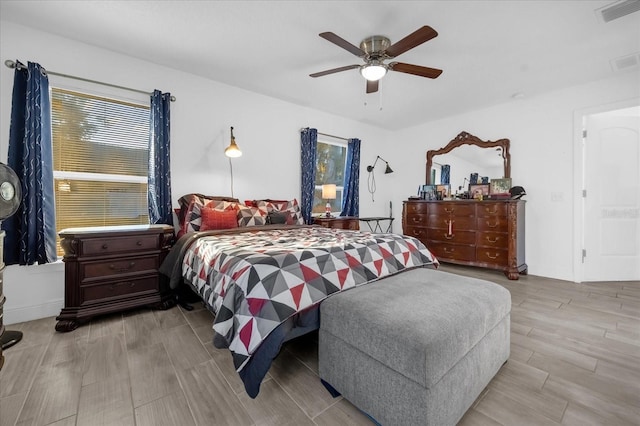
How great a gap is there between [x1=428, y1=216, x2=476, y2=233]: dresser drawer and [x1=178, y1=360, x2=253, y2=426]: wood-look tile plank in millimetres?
3663

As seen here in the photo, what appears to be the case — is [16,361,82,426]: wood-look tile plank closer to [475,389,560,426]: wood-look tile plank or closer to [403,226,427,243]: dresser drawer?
[475,389,560,426]: wood-look tile plank

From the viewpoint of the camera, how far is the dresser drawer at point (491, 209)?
11.7 feet

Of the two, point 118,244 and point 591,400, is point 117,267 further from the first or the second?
point 591,400

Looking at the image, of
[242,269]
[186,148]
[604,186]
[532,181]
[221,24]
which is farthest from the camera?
[532,181]

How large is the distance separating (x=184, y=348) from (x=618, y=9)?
4071 millimetres

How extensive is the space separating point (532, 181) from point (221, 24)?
433cm

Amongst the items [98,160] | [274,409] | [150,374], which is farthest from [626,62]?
[98,160]

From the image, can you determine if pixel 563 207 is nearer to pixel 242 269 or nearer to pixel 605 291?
pixel 605 291

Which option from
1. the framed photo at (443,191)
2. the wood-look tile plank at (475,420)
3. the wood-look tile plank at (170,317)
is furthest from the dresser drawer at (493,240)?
the wood-look tile plank at (170,317)

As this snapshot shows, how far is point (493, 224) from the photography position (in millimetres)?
3660

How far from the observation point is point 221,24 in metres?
2.27

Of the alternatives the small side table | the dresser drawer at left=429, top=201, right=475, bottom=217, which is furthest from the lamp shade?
the dresser drawer at left=429, top=201, right=475, bottom=217

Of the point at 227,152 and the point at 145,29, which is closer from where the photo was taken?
the point at 145,29

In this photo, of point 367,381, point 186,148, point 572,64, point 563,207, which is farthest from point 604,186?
point 186,148
